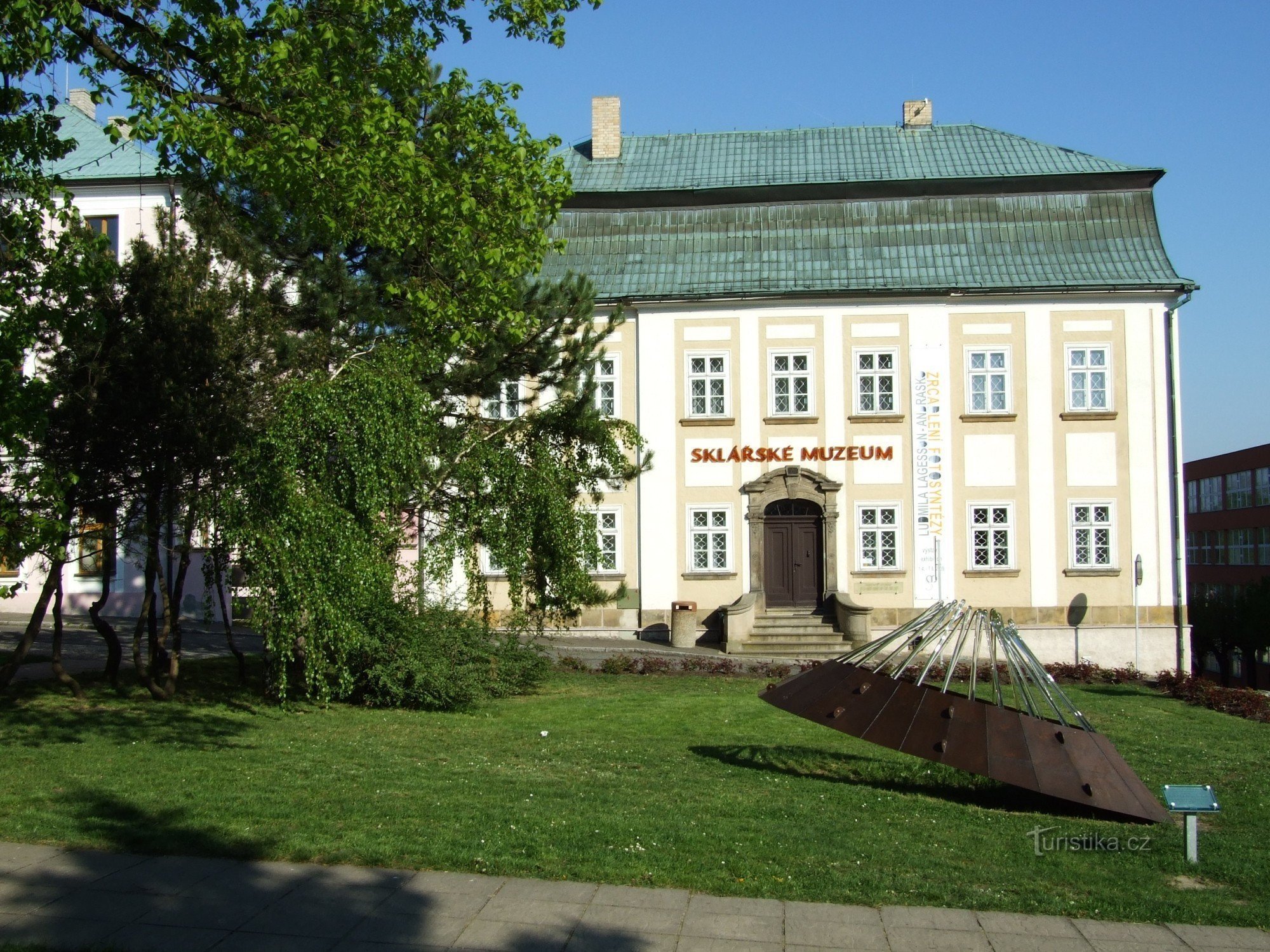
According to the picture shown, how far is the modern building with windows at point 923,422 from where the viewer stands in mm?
28656

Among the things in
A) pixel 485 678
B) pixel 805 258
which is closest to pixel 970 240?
pixel 805 258

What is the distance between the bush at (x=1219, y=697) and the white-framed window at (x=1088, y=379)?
27.1ft

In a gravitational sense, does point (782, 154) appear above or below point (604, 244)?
above

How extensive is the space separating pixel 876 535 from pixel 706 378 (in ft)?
18.4

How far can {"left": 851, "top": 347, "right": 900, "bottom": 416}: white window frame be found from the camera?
1145 inches

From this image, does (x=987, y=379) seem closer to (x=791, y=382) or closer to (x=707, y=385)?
(x=791, y=382)

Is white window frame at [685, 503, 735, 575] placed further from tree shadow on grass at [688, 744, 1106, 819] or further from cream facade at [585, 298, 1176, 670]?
tree shadow on grass at [688, 744, 1106, 819]

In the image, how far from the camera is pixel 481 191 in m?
13.8

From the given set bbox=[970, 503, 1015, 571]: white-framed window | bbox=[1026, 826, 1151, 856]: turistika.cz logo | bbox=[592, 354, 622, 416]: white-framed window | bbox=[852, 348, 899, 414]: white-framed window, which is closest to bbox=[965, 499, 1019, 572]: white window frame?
bbox=[970, 503, 1015, 571]: white-framed window

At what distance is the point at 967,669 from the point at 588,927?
674 inches

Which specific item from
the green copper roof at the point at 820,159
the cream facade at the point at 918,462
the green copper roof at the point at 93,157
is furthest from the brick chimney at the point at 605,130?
the green copper roof at the point at 93,157

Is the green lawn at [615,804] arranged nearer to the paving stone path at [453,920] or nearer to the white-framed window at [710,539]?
the paving stone path at [453,920]

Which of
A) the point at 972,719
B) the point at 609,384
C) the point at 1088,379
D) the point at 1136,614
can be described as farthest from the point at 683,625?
the point at 972,719

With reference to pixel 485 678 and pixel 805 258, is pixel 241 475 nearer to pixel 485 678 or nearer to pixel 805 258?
pixel 485 678
